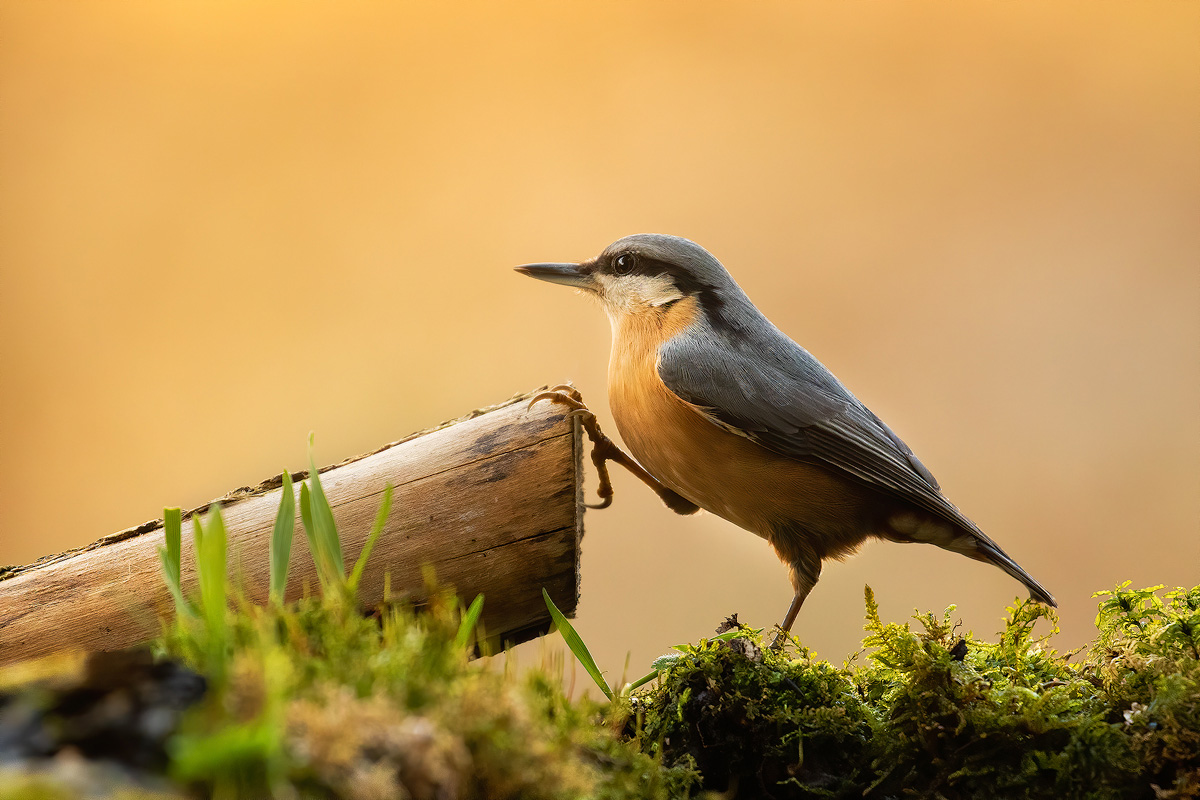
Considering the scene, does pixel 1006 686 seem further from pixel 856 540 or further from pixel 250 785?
pixel 250 785

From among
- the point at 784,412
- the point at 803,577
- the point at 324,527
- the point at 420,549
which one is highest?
the point at 784,412

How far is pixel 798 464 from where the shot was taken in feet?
6.93

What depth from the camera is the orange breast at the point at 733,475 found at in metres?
2.11

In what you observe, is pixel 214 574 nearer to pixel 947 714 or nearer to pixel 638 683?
pixel 638 683

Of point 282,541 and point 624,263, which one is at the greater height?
point 624,263

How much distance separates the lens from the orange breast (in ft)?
6.91

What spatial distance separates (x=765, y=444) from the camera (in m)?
2.10

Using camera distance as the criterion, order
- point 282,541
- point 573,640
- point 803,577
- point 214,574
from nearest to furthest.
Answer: point 214,574 → point 282,541 → point 573,640 → point 803,577

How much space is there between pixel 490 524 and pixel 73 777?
43.2 inches

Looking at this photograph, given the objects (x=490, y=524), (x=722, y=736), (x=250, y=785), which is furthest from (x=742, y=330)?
(x=250, y=785)

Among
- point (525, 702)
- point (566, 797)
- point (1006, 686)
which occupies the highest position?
point (525, 702)

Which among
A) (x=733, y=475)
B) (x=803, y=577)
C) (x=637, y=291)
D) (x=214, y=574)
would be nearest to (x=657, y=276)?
(x=637, y=291)

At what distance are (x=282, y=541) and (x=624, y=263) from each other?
4.57ft

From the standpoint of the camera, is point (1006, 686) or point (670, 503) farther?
point (670, 503)
